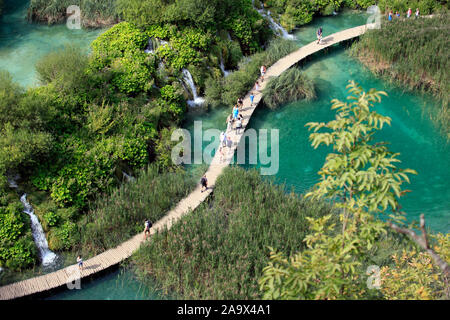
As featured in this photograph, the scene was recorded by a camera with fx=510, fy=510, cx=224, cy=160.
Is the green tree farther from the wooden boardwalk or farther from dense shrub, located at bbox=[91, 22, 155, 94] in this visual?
dense shrub, located at bbox=[91, 22, 155, 94]

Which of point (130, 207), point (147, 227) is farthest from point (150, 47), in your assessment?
point (147, 227)

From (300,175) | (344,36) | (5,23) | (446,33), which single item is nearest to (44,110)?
(300,175)

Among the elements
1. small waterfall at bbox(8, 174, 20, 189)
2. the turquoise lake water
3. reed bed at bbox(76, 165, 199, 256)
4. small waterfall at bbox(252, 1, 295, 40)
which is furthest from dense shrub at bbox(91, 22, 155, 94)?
small waterfall at bbox(252, 1, 295, 40)

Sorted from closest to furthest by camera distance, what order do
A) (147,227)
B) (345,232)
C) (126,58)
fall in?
(345,232) → (147,227) → (126,58)

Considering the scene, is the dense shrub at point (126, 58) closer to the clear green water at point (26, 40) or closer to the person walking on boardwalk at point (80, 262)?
the clear green water at point (26, 40)

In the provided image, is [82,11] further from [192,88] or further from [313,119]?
[313,119]

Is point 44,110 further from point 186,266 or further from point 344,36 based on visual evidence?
point 344,36
